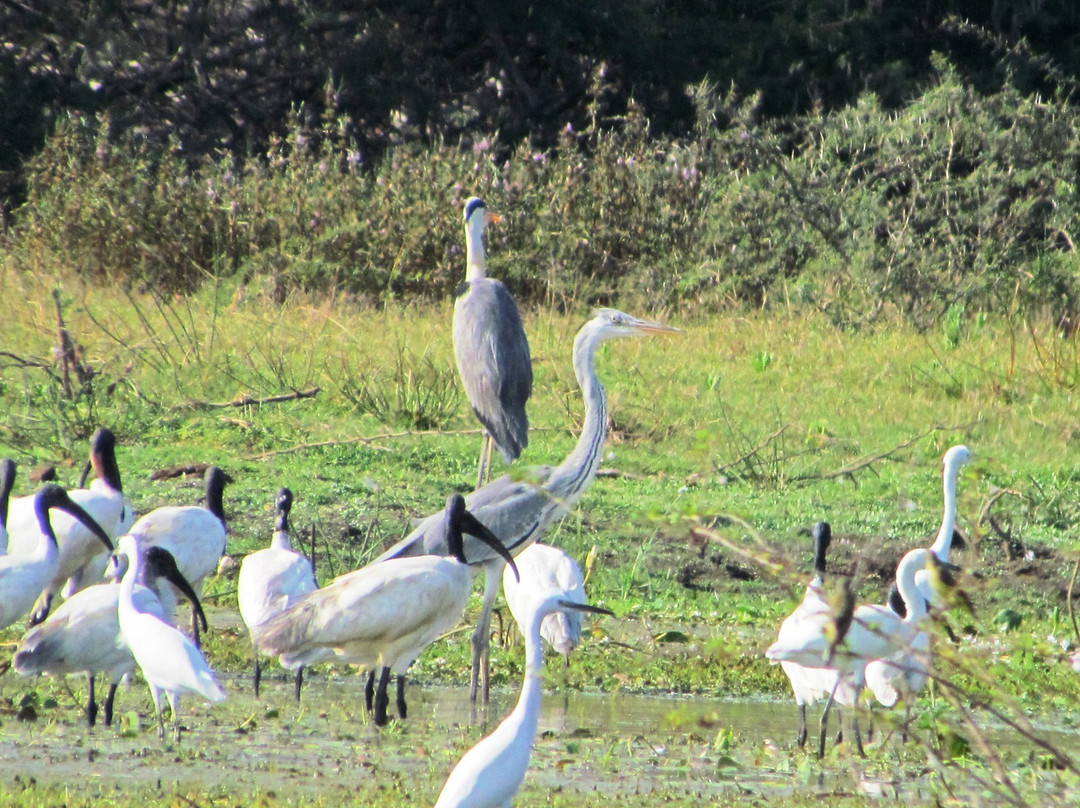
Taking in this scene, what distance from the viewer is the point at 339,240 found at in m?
16.2

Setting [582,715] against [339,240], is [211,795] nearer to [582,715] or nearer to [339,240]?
[582,715]

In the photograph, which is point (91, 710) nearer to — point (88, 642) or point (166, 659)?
point (88, 642)

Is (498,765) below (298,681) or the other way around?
the other way around

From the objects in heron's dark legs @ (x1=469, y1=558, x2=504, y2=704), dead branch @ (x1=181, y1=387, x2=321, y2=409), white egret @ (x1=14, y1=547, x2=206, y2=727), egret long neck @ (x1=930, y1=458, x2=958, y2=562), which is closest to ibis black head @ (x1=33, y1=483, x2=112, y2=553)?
white egret @ (x1=14, y1=547, x2=206, y2=727)

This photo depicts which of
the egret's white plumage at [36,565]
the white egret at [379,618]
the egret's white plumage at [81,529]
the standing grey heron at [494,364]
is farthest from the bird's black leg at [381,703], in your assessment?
the standing grey heron at [494,364]

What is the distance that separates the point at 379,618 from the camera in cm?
566

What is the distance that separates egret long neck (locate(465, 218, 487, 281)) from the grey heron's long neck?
11.3 ft

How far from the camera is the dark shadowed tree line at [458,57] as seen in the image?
861 inches

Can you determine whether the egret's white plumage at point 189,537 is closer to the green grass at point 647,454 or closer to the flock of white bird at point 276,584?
the flock of white bird at point 276,584

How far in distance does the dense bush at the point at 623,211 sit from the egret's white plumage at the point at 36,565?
9.60m

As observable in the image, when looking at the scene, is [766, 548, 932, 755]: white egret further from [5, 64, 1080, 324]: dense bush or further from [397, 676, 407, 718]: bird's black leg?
[5, 64, 1080, 324]: dense bush

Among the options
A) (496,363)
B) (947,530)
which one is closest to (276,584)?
(947,530)

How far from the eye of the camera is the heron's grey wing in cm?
899

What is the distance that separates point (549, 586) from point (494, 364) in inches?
107
